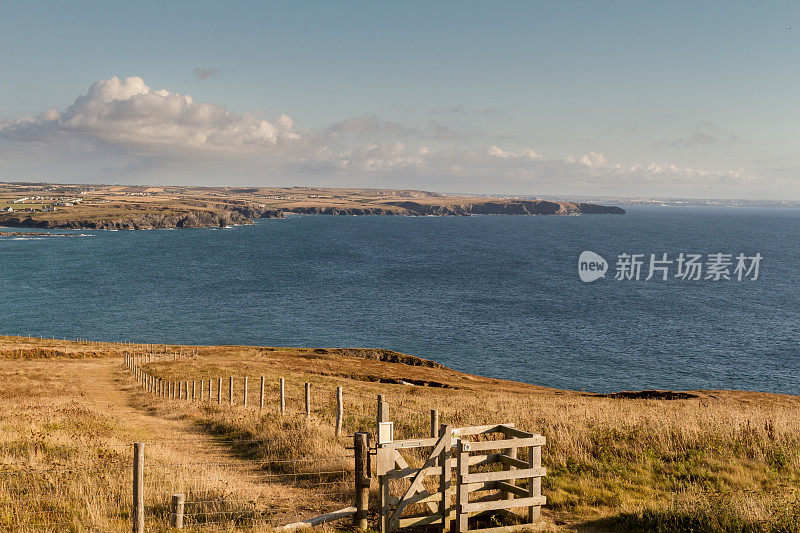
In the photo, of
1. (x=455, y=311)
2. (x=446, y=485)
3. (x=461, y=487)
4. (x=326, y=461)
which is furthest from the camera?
(x=455, y=311)

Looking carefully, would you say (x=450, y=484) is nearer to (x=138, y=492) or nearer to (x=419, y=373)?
(x=138, y=492)

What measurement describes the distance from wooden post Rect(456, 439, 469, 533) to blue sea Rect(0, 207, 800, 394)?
40.1 meters

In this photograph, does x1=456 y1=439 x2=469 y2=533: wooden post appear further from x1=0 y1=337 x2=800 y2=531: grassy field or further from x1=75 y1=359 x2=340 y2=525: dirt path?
x1=75 y1=359 x2=340 y2=525: dirt path

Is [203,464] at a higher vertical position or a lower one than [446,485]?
lower

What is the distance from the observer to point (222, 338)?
64.7 metres

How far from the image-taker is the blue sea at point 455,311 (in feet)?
177

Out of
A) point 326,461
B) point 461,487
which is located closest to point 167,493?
point 326,461

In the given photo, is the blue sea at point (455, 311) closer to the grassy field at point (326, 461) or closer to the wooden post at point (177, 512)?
the grassy field at point (326, 461)

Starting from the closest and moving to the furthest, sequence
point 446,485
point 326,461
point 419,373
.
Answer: point 446,485 < point 326,461 < point 419,373

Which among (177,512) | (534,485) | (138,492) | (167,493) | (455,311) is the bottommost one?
(455,311)

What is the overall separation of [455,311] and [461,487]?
6636 centimetres

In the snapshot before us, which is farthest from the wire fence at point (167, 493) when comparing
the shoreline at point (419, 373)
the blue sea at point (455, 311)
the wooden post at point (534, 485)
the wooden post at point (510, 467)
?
the blue sea at point (455, 311)

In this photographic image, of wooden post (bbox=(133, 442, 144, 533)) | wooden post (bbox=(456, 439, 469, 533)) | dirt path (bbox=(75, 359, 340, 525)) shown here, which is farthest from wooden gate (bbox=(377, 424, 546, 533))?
wooden post (bbox=(133, 442, 144, 533))

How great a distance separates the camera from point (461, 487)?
10242 mm
